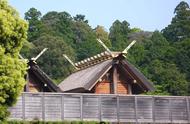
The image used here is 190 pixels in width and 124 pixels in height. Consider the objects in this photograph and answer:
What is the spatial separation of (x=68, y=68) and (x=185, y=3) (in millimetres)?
34860

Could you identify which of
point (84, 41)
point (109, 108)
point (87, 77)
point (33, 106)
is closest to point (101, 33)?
point (84, 41)

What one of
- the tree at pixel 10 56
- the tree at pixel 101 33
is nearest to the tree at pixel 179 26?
the tree at pixel 101 33

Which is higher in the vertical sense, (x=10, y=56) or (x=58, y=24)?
(x=58, y=24)

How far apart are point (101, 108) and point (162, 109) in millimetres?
3190

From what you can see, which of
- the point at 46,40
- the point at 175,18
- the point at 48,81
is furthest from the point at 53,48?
the point at 48,81

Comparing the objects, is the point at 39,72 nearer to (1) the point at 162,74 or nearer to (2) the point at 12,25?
(2) the point at 12,25

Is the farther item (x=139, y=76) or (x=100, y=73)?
(x=139, y=76)

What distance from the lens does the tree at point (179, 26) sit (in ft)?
325

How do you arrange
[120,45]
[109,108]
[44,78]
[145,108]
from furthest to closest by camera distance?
[120,45] < [44,78] < [145,108] < [109,108]

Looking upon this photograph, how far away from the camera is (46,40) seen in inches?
3344

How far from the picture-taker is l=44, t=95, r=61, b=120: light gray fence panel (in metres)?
25.6

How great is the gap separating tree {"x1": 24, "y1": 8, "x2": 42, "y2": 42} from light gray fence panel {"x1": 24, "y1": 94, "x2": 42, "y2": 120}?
69.0 metres

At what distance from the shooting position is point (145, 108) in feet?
89.9

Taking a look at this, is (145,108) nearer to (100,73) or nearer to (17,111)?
(100,73)
